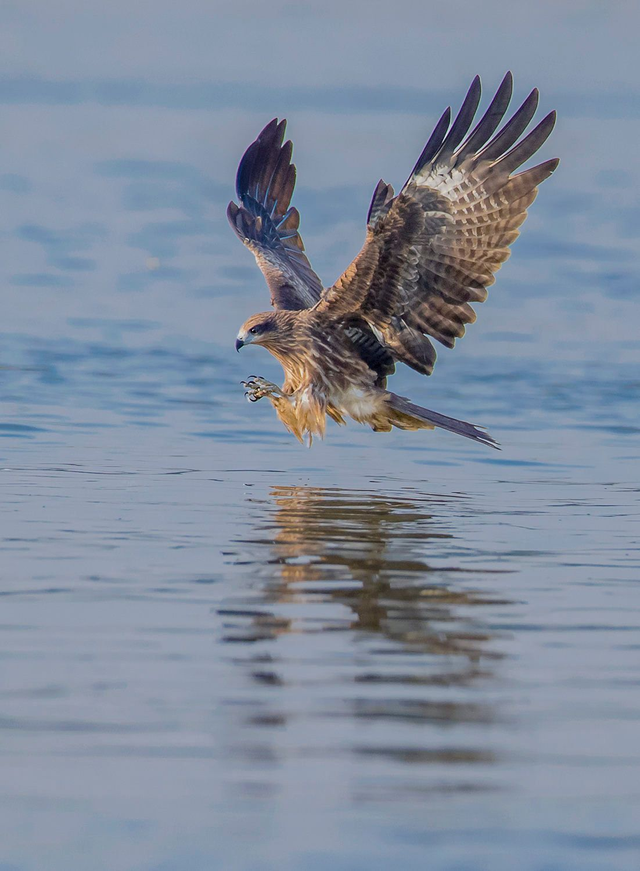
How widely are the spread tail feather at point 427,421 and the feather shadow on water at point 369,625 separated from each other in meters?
0.66

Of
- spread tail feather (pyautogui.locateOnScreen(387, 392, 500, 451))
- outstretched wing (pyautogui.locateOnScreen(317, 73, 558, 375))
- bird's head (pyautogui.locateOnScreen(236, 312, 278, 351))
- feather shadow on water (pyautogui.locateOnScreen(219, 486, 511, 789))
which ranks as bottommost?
feather shadow on water (pyautogui.locateOnScreen(219, 486, 511, 789))

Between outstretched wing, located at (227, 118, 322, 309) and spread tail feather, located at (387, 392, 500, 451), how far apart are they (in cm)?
165

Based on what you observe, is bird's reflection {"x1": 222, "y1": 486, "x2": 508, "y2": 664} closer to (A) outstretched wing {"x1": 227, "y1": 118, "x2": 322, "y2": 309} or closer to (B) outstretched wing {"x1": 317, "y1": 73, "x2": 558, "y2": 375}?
(B) outstretched wing {"x1": 317, "y1": 73, "x2": 558, "y2": 375}

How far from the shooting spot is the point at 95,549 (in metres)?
6.23

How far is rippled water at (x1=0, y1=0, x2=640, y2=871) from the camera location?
3.72 metres

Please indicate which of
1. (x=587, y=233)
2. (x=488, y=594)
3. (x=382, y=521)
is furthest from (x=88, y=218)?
(x=488, y=594)

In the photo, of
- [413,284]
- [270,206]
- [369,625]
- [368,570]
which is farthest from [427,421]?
[369,625]

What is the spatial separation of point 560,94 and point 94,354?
62.5ft

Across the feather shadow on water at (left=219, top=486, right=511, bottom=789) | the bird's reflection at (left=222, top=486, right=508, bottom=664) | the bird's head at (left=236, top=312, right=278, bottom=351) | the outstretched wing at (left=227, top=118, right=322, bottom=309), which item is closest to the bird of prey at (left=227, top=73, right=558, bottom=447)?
the bird's head at (left=236, top=312, right=278, bottom=351)

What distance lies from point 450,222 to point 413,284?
0.37 metres

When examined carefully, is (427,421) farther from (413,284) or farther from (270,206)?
(270,206)

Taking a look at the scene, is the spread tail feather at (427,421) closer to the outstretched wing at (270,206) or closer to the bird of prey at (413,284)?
the bird of prey at (413,284)

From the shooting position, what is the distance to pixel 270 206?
34.9ft

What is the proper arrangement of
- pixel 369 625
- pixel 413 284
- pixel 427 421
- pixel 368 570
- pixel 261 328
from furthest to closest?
1. pixel 261 328
2. pixel 427 421
3. pixel 413 284
4. pixel 368 570
5. pixel 369 625
